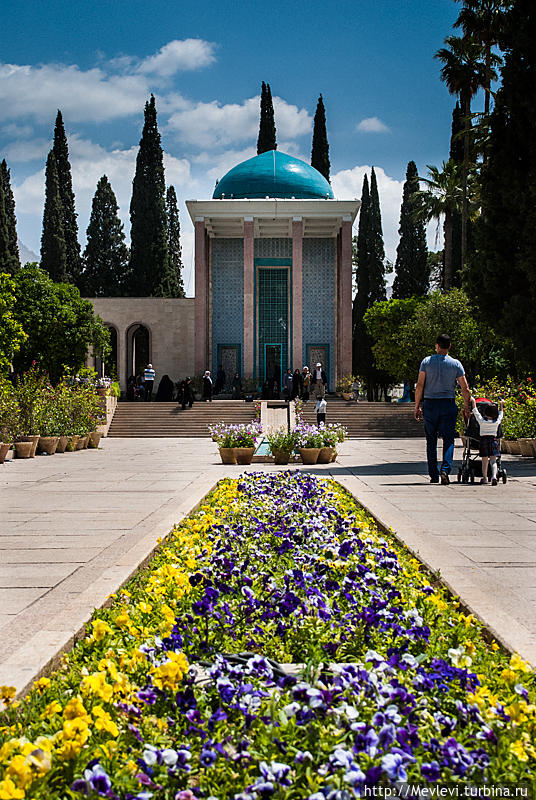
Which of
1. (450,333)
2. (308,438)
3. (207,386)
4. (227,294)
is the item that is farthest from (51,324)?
(308,438)

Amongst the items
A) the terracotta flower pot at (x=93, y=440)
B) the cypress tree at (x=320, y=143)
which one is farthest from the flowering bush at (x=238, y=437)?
the cypress tree at (x=320, y=143)

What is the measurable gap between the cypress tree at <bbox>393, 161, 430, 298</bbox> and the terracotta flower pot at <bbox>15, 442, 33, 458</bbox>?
31.2 meters

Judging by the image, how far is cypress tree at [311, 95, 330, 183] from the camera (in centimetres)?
4284

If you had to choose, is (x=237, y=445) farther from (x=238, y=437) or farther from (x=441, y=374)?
(x=441, y=374)

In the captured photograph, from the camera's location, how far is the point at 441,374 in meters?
8.80

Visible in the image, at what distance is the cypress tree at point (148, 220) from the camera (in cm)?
4172

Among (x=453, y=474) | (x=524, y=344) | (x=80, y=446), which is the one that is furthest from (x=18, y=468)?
(x=524, y=344)

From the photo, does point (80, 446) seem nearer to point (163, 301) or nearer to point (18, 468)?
point (18, 468)

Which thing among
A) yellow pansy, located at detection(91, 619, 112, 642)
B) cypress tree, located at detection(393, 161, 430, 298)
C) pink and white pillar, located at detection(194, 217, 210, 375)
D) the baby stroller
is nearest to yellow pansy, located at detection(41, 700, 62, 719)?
yellow pansy, located at detection(91, 619, 112, 642)

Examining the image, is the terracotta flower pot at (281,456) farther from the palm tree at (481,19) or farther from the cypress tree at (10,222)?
the cypress tree at (10,222)

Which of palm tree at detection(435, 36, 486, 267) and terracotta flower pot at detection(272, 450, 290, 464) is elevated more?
palm tree at detection(435, 36, 486, 267)

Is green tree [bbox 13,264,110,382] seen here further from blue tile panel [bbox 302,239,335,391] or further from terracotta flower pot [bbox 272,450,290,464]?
terracotta flower pot [bbox 272,450,290,464]

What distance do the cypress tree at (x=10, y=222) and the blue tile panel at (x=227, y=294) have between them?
1002 centimetres

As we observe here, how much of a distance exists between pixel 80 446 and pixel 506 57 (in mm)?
12166
